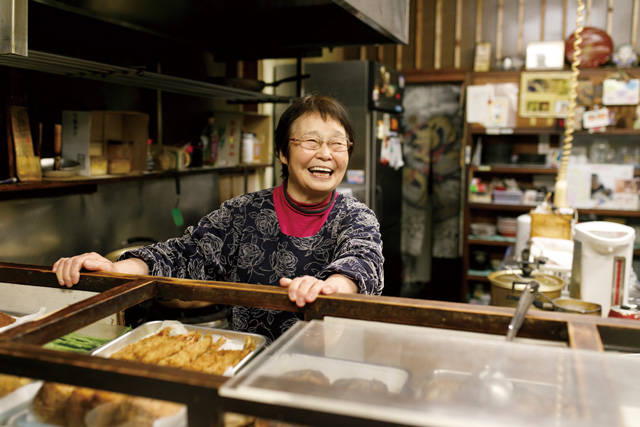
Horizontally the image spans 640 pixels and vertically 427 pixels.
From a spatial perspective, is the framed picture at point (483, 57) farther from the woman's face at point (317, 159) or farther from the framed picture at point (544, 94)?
the woman's face at point (317, 159)

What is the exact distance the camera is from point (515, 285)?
2074 millimetres

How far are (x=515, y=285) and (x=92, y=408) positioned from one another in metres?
1.63

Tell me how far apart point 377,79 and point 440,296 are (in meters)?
2.66

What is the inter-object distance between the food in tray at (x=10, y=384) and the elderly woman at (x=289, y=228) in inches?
23.6

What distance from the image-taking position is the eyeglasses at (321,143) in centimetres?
166

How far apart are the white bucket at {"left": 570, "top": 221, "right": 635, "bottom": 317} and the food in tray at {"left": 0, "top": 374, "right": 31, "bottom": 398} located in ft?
6.38

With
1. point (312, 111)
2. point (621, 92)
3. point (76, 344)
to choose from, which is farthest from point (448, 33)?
point (76, 344)

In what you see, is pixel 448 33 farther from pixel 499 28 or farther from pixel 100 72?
pixel 100 72

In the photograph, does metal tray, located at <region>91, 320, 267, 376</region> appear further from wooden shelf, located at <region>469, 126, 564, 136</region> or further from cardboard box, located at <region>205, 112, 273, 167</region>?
wooden shelf, located at <region>469, 126, 564, 136</region>

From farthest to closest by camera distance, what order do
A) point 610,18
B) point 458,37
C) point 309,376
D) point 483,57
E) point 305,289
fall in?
point 458,37
point 483,57
point 610,18
point 305,289
point 309,376

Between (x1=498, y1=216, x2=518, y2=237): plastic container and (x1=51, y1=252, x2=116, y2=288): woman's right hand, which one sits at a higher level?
(x1=51, y1=252, x2=116, y2=288): woman's right hand

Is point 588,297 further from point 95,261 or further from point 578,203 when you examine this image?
point 578,203

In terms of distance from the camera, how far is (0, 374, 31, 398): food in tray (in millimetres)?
960

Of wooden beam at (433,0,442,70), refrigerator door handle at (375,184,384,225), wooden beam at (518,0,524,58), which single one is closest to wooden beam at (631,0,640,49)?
wooden beam at (518,0,524,58)
